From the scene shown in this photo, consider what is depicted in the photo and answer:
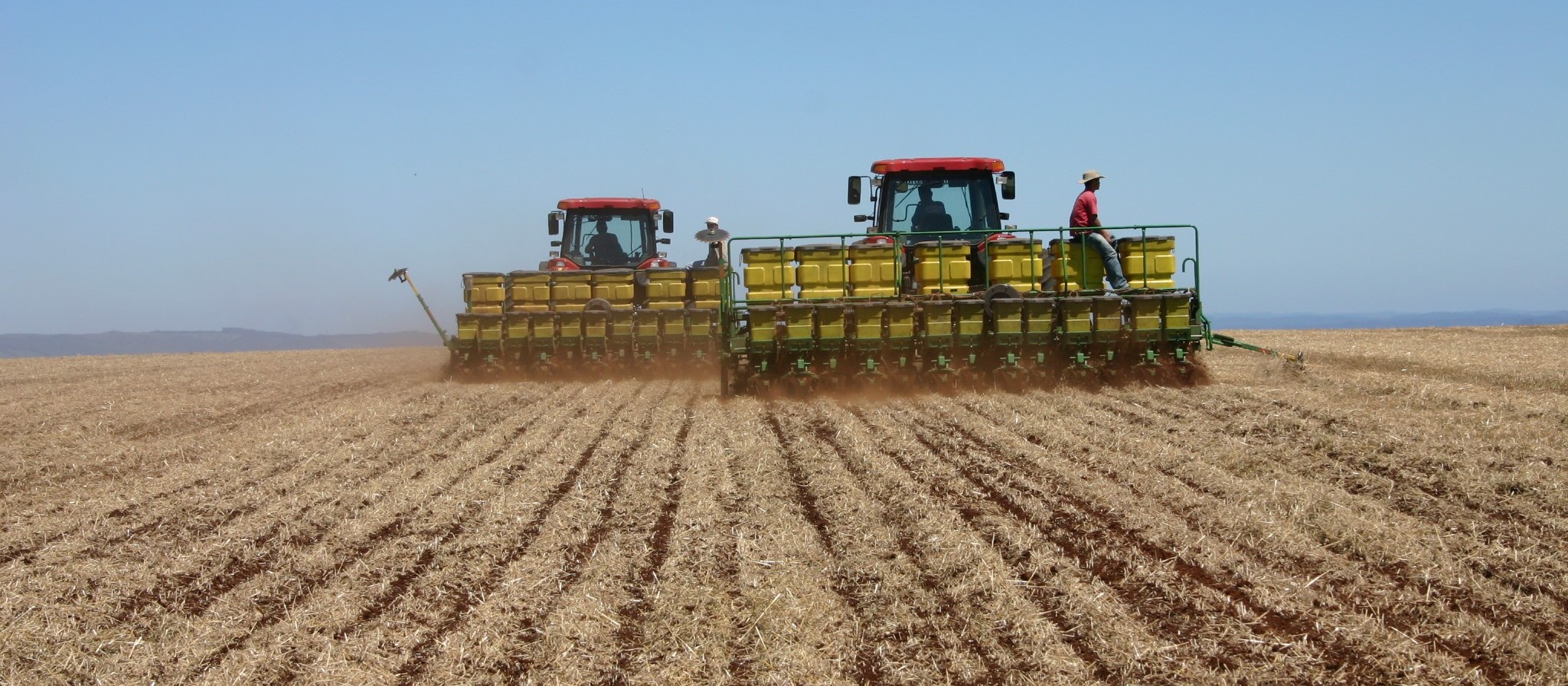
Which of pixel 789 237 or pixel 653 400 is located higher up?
pixel 789 237

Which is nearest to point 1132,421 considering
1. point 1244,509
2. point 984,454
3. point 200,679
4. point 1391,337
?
point 984,454

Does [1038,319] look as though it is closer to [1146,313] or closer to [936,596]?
[1146,313]

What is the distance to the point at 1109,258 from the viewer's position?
44.3 ft

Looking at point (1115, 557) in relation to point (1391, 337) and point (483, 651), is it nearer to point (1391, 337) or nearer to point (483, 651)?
point (483, 651)

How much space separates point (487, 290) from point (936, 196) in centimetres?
653

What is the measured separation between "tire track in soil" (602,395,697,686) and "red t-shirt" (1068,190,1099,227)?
675 cm

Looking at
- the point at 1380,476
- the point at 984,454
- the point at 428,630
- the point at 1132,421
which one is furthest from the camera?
the point at 1132,421

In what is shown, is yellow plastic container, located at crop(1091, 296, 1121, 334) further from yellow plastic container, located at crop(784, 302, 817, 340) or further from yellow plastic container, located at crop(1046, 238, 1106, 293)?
yellow plastic container, located at crop(784, 302, 817, 340)

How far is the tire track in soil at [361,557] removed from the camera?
5074mm

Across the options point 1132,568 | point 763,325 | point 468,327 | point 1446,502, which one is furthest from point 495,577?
point 468,327

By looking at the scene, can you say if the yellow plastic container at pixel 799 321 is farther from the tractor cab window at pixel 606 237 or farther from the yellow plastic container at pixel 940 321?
the tractor cab window at pixel 606 237

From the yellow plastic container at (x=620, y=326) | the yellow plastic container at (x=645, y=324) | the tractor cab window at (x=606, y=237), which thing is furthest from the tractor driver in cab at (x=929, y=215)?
the tractor cab window at (x=606, y=237)

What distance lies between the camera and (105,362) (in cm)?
2536

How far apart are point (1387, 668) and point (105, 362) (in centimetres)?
2655
